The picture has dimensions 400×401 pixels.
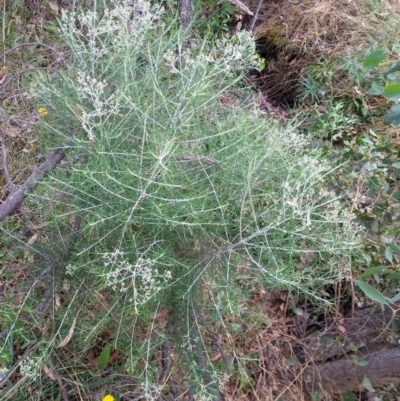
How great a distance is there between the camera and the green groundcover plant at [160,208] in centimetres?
132

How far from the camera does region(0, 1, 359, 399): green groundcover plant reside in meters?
1.32

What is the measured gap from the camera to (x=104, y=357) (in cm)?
176

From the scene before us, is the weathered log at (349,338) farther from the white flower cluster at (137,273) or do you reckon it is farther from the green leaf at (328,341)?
the white flower cluster at (137,273)

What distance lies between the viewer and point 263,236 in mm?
1396

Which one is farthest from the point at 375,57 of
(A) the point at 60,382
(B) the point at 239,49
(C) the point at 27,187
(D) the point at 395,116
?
(A) the point at 60,382

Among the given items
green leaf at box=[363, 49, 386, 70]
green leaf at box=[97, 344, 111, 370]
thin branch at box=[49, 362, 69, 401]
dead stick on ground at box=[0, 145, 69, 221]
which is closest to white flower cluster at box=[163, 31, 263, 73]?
green leaf at box=[363, 49, 386, 70]

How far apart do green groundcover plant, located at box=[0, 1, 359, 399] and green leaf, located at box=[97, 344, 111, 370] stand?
14cm

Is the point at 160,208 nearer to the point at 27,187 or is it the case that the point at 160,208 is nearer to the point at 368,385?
the point at 27,187

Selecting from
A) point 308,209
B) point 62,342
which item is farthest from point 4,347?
point 308,209

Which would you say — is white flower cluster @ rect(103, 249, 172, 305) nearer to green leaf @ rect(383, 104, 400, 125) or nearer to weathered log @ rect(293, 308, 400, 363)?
green leaf @ rect(383, 104, 400, 125)

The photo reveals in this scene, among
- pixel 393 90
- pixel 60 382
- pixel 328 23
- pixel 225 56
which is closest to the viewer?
pixel 393 90

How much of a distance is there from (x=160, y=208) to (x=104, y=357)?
2.50ft

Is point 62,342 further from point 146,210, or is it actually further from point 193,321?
point 146,210

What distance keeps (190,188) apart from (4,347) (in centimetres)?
81
